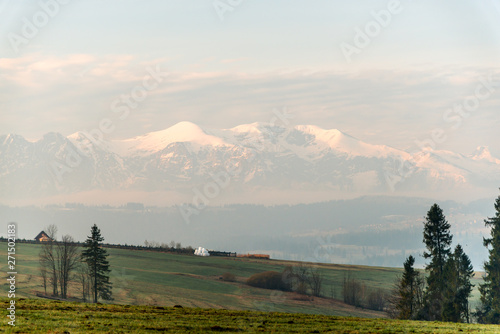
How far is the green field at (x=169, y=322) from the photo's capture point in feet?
151

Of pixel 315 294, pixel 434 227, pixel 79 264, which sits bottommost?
pixel 315 294

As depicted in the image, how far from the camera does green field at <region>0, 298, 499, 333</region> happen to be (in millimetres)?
45969

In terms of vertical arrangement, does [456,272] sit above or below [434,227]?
below

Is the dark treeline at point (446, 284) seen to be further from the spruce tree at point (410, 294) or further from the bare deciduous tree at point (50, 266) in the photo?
the bare deciduous tree at point (50, 266)

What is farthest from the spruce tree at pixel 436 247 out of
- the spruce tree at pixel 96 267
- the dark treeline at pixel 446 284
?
the spruce tree at pixel 96 267

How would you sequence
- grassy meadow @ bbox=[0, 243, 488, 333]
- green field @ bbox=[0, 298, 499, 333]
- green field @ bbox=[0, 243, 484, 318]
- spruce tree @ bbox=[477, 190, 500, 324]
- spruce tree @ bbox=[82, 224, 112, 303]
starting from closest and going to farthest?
1. green field @ bbox=[0, 298, 499, 333]
2. grassy meadow @ bbox=[0, 243, 488, 333]
3. spruce tree @ bbox=[477, 190, 500, 324]
4. spruce tree @ bbox=[82, 224, 112, 303]
5. green field @ bbox=[0, 243, 484, 318]

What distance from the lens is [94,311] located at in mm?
56812

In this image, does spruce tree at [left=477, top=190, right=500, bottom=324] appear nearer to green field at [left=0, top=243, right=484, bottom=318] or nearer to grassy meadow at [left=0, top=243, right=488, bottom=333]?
grassy meadow at [left=0, top=243, right=488, bottom=333]

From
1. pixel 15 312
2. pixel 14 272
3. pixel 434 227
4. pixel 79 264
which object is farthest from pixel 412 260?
pixel 14 272

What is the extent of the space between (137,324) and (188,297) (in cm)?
10492

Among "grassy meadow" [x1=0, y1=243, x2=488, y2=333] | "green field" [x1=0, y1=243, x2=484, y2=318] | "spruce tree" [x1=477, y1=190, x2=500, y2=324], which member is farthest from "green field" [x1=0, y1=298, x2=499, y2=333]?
"green field" [x1=0, y1=243, x2=484, y2=318]

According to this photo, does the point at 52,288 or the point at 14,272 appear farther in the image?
the point at 14,272

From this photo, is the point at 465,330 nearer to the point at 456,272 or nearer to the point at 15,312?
the point at 15,312

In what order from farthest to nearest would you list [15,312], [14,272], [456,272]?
[14,272]
[456,272]
[15,312]
